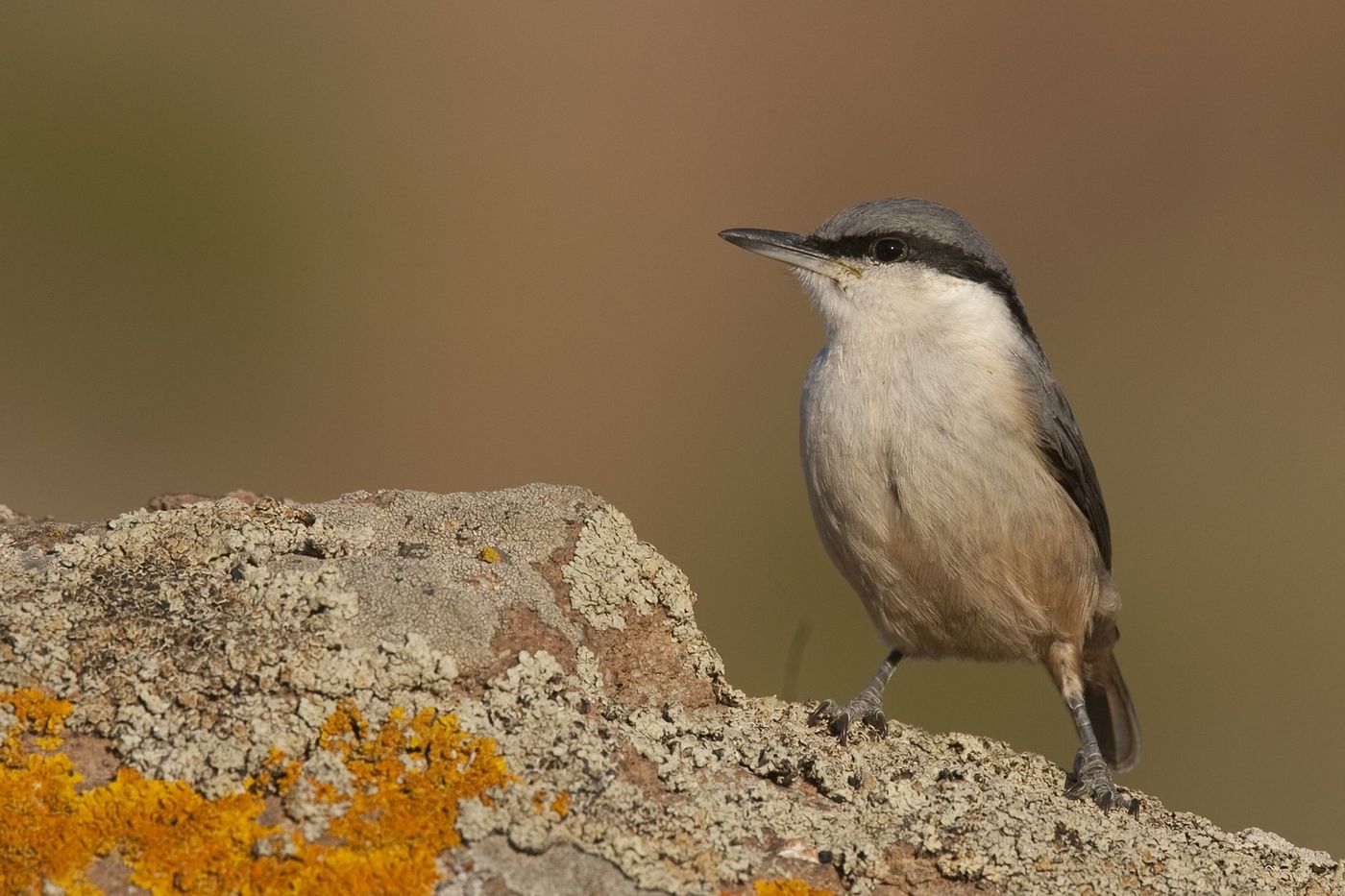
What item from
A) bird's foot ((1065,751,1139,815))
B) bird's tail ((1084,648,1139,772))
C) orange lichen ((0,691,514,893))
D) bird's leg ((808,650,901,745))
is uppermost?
orange lichen ((0,691,514,893))

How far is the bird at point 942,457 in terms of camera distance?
4609mm

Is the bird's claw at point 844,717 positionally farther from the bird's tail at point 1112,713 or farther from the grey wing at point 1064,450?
the bird's tail at point 1112,713

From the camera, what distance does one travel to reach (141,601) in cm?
332

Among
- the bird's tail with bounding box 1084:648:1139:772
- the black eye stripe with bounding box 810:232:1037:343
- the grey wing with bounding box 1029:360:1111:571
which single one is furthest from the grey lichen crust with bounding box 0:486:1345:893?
the black eye stripe with bounding box 810:232:1037:343

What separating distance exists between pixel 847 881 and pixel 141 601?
1781 millimetres

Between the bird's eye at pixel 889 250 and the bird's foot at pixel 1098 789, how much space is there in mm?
1948

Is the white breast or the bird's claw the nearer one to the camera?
the bird's claw

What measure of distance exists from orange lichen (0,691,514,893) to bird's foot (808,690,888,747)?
4.02 ft

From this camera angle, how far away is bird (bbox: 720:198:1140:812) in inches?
181

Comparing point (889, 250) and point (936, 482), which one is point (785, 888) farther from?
point (889, 250)

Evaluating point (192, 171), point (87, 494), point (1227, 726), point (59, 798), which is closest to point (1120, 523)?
point (1227, 726)

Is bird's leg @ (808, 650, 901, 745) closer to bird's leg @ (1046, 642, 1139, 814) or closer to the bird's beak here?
bird's leg @ (1046, 642, 1139, 814)

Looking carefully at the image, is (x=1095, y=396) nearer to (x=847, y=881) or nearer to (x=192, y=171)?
(x=192, y=171)

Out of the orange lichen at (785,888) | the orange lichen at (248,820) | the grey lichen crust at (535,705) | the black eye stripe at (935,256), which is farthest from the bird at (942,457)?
the orange lichen at (248,820)
